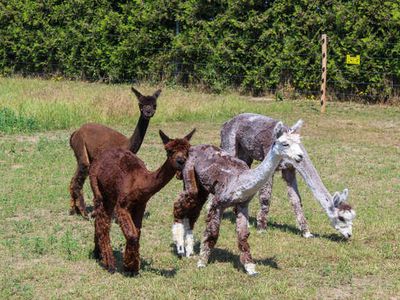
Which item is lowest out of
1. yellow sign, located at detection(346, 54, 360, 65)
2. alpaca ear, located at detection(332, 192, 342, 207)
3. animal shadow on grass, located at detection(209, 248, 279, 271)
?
animal shadow on grass, located at detection(209, 248, 279, 271)

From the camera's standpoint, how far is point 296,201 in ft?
29.0

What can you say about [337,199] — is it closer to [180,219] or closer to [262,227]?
[262,227]

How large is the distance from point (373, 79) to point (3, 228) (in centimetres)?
1356

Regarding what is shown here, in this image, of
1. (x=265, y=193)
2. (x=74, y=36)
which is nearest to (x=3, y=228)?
(x=265, y=193)

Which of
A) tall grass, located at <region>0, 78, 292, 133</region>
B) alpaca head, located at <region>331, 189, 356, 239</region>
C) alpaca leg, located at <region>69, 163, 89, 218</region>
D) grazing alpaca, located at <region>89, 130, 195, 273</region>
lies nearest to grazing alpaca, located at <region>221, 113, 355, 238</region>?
alpaca head, located at <region>331, 189, 356, 239</region>

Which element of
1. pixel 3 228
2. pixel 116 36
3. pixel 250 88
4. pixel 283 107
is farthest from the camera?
pixel 116 36

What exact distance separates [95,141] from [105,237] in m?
2.42

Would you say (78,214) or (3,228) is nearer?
(3,228)

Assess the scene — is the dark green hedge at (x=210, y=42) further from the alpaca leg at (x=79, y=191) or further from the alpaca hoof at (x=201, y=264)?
the alpaca hoof at (x=201, y=264)

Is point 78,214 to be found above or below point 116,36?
below

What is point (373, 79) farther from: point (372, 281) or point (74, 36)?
point (372, 281)

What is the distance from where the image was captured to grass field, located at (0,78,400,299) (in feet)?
22.3

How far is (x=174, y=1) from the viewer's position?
73.7 ft

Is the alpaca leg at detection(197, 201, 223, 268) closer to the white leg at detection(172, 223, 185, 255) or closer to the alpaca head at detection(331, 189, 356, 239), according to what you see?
the white leg at detection(172, 223, 185, 255)
